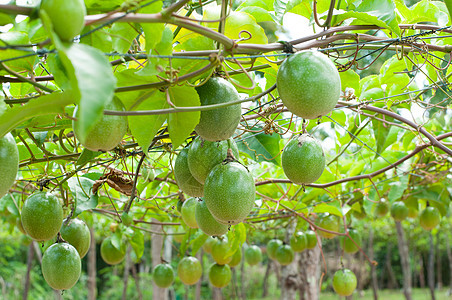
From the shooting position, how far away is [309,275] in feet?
13.5

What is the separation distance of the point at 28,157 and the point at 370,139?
2062 mm

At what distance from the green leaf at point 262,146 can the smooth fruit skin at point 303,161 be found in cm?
43

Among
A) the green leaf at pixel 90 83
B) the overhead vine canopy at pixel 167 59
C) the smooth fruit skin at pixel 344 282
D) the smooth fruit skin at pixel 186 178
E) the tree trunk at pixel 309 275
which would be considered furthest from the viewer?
the tree trunk at pixel 309 275

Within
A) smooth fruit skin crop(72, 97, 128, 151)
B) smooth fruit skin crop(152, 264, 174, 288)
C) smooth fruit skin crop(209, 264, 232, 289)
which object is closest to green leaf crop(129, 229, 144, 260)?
smooth fruit skin crop(152, 264, 174, 288)

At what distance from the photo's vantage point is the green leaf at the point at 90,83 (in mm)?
552

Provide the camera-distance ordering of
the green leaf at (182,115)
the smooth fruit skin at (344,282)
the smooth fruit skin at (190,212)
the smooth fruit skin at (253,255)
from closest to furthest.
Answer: the green leaf at (182,115)
the smooth fruit skin at (190,212)
the smooth fruit skin at (344,282)
the smooth fruit skin at (253,255)

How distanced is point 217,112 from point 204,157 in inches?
8.1

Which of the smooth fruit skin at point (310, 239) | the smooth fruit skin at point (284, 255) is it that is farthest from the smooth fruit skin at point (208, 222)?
the smooth fruit skin at point (284, 255)

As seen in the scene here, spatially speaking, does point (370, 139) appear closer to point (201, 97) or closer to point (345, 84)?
point (345, 84)

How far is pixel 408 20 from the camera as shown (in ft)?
5.33

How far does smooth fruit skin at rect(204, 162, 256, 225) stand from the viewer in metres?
1.14

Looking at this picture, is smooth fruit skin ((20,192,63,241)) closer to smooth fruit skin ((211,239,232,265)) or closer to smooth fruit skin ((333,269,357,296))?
smooth fruit skin ((211,239,232,265))

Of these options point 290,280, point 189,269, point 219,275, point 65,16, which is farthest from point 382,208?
point 65,16

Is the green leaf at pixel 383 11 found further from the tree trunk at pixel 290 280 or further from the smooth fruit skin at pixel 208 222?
the tree trunk at pixel 290 280
